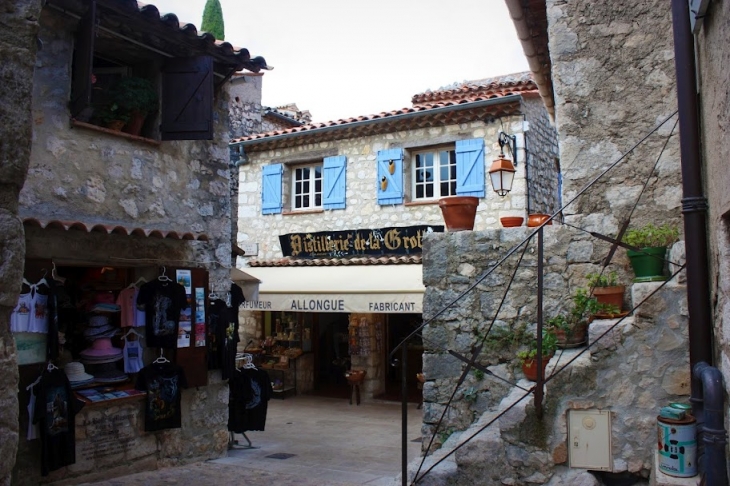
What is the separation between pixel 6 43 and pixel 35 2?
19 cm

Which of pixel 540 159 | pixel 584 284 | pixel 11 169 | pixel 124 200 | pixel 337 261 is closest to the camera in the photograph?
pixel 11 169

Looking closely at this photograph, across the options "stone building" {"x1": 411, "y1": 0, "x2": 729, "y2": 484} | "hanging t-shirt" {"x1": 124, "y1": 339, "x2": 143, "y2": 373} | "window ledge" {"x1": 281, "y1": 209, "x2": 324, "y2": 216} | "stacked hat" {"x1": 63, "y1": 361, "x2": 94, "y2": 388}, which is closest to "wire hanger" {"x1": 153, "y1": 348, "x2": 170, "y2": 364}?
"hanging t-shirt" {"x1": 124, "y1": 339, "x2": 143, "y2": 373}

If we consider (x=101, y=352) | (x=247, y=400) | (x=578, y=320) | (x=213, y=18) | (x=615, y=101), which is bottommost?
(x=247, y=400)

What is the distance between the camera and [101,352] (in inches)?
279

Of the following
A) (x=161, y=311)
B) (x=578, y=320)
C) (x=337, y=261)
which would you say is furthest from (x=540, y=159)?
(x=161, y=311)

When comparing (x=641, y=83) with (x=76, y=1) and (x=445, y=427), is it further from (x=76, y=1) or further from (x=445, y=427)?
(x=76, y=1)

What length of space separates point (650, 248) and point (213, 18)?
2092 cm

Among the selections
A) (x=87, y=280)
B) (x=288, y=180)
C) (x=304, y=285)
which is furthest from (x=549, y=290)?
(x=288, y=180)

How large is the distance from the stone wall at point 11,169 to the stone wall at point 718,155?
2876 millimetres

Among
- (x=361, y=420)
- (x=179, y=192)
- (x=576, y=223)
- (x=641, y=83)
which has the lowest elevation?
(x=361, y=420)

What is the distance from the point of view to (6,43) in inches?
81.0

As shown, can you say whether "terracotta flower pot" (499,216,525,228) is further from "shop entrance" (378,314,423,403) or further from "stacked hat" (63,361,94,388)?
"shop entrance" (378,314,423,403)

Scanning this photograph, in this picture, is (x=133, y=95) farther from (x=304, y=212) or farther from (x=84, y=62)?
(x=304, y=212)

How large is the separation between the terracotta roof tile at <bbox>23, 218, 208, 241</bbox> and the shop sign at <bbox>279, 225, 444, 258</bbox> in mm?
6124
